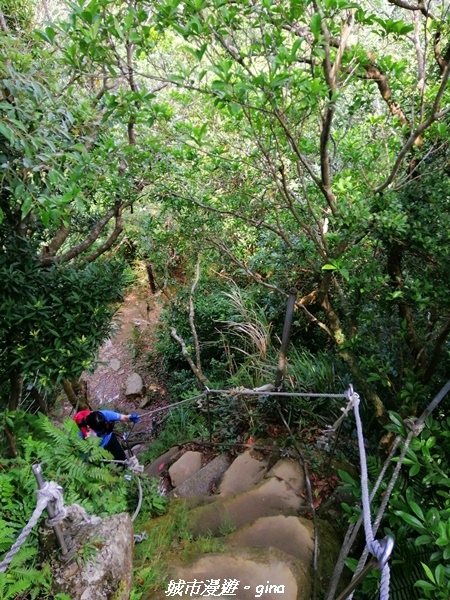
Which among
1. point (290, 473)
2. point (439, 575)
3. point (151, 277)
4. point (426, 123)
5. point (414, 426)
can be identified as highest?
point (426, 123)

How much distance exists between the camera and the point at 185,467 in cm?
458

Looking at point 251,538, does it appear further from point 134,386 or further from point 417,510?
point 134,386

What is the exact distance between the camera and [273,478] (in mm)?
3527

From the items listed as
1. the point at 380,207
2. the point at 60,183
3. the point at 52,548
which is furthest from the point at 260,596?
the point at 60,183

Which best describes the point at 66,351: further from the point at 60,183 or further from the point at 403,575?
the point at 403,575

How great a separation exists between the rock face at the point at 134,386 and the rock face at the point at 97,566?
237 inches

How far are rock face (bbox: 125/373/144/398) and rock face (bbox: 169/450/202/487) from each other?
3.43 m

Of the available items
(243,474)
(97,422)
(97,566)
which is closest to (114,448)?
(97,422)

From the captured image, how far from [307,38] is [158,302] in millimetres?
8003

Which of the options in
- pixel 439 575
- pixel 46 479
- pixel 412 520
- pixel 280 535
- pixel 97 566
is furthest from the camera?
pixel 280 535

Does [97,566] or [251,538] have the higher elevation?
[97,566]

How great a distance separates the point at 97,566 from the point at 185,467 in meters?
2.76

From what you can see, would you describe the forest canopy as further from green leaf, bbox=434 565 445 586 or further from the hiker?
green leaf, bbox=434 565 445 586

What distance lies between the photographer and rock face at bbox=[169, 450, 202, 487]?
4.46 metres
